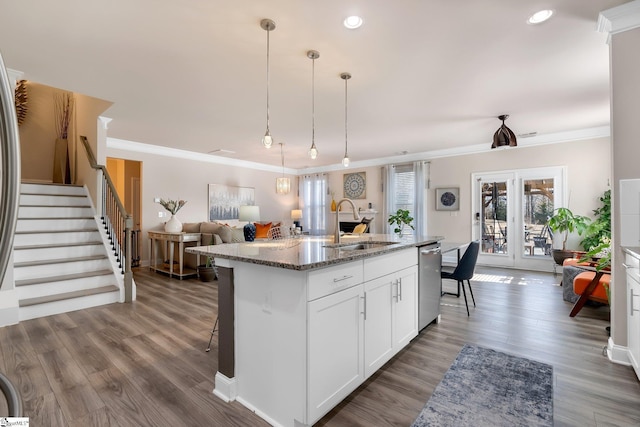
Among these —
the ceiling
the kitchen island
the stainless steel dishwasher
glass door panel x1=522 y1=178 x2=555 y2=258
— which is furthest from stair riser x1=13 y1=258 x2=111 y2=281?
glass door panel x1=522 y1=178 x2=555 y2=258

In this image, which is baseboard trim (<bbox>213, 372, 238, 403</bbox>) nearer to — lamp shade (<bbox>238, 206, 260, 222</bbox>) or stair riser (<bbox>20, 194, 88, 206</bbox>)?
stair riser (<bbox>20, 194, 88, 206</bbox>)

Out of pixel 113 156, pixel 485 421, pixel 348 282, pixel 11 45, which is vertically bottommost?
pixel 485 421

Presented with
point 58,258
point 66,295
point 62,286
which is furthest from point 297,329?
point 58,258

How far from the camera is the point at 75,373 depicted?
7.69ft

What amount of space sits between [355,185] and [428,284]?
18.9 ft

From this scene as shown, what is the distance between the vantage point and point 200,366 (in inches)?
96.5

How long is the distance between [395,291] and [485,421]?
98cm

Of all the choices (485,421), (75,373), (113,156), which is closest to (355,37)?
(485,421)

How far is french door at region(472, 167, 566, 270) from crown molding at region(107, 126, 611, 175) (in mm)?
550

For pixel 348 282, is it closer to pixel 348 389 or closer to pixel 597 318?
pixel 348 389

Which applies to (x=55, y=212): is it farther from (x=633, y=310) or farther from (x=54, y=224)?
(x=633, y=310)

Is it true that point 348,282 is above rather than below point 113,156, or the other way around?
below

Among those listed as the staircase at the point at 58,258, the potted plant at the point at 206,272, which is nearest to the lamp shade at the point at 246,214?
the potted plant at the point at 206,272

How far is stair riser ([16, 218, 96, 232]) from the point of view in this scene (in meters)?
4.33
